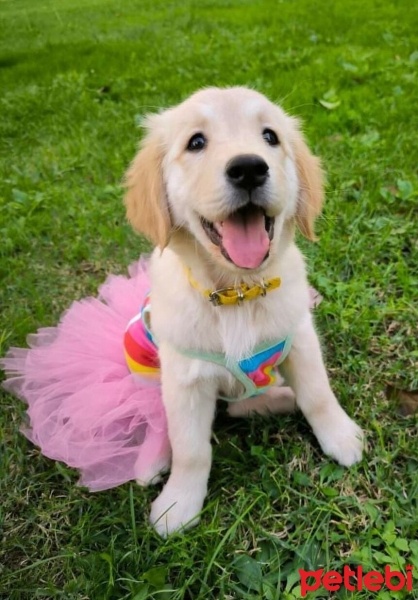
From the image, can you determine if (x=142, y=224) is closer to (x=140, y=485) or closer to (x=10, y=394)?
(x=140, y=485)

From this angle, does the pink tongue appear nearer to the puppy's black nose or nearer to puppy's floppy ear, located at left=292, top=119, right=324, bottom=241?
the puppy's black nose

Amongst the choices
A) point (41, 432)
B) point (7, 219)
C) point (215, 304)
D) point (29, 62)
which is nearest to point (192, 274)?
point (215, 304)

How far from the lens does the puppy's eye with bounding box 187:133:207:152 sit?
159 cm

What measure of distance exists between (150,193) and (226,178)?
35cm

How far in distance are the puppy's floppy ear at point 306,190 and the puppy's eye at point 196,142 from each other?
33cm

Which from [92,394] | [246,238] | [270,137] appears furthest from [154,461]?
[270,137]

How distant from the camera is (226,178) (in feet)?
4.53

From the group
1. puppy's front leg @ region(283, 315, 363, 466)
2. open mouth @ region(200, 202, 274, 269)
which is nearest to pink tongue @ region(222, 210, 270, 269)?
open mouth @ region(200, 202, 274, 269)

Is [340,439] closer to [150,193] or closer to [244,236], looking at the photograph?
[244,236]

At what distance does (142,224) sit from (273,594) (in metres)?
1.08

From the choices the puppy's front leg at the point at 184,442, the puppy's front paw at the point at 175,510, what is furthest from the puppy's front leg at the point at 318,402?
the puppy's front paw at the point at 175,510

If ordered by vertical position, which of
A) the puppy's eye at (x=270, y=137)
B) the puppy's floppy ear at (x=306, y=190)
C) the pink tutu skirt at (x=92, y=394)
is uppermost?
the puppy's eye at (x=270, y=137)

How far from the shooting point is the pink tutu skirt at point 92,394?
184 cm

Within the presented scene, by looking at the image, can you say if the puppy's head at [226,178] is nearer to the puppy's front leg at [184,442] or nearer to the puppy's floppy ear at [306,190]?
the puppy's floppy ear at [306,190]
